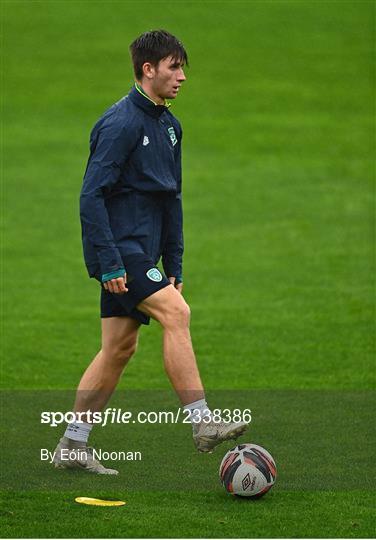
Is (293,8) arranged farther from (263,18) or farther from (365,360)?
(365,360)

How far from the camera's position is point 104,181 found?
7.99 metres

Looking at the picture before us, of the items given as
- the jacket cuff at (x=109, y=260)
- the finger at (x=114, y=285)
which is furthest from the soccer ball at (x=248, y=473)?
the jacket cuff at (x=109, y=260)

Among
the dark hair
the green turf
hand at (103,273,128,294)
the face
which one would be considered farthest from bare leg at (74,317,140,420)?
the dark hair

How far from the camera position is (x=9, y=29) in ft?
121

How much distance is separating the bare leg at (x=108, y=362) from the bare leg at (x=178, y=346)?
1.45 feet

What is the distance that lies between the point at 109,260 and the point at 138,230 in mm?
390

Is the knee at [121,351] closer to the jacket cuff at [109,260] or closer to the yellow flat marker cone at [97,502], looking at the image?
the jacket cuff at [109,260]

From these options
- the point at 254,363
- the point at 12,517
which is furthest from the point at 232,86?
the point at 12,517

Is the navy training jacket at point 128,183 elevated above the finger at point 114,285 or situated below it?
above

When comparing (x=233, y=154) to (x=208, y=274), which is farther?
(x=233, y=154)

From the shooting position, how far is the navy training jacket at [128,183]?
796 centimetres

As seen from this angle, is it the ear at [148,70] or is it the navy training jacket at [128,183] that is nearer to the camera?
the navy training jacket at [128,183]

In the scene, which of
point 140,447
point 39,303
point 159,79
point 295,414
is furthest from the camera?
point 39,303

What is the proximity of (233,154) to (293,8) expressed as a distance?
44.2 ft
